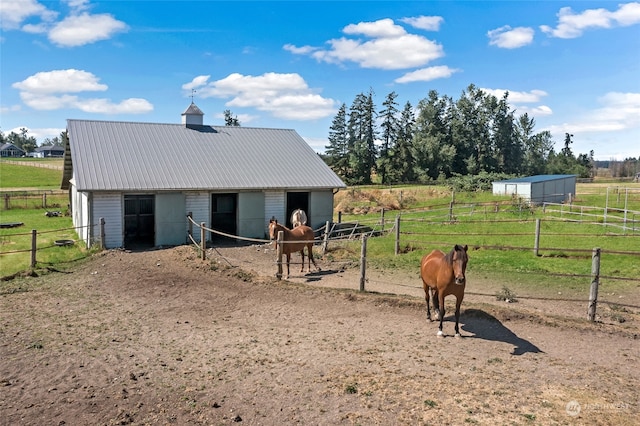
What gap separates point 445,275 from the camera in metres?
8.35

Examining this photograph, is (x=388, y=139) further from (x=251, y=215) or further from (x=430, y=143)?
(x=251, y=215)

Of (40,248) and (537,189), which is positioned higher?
(537,189)

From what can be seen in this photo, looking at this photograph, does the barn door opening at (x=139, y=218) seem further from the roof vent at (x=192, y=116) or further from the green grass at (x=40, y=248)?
the roof vent at (x=192, y=116)

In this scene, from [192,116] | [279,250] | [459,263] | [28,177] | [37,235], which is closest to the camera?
[459,263]

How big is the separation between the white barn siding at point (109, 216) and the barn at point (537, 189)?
2527 cm

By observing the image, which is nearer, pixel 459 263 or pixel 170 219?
pixel 459 263

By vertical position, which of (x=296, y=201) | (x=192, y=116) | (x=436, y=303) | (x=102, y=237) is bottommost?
(x=436, y=303)

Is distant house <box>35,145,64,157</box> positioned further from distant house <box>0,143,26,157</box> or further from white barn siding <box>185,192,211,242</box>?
white barn siding <box>185,192,211,242</box>

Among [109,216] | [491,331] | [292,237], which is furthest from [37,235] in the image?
[491,331]

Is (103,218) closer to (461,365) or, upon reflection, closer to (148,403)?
(148,403)

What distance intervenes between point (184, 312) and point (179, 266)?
426cm

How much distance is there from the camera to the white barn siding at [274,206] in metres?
20.0

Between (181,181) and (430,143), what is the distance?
4886 centimetres

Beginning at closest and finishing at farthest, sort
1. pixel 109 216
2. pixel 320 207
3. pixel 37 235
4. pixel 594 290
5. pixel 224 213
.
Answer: pixel 594 290 → pixel 109 216 → pixel 37 235 → pixel 224 213 → pixel 320 207
